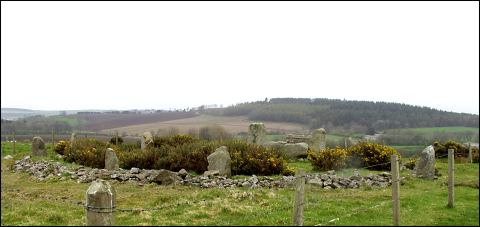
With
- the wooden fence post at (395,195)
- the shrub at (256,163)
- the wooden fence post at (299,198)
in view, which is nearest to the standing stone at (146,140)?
the shrub at (256,163)

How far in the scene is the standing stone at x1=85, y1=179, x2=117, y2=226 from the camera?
7.24 m

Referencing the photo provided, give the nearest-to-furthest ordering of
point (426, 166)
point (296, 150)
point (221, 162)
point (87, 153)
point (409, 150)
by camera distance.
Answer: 1. point (221, 162)
2. point (426, 166)
3. point (87, 153)
4. point (296, 150)
5. point (409, 150)

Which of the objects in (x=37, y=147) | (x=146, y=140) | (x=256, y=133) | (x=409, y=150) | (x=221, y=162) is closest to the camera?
(x=221, y=162)

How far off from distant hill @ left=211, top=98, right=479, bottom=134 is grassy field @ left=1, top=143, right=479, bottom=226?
8393 mm

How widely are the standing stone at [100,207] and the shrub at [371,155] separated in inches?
582

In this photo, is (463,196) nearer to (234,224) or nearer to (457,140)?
(234,224)

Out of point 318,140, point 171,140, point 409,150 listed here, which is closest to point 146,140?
point 171,140

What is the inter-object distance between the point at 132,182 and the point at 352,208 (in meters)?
8.27

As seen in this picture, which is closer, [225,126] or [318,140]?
[318,140]

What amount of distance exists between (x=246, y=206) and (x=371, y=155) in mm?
10831

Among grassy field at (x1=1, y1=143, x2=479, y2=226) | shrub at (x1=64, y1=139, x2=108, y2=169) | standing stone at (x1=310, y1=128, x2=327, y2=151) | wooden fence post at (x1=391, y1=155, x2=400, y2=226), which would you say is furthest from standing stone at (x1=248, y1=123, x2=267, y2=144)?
wooden fence post at (x1=391, y1=155, x2=400, y2=226)

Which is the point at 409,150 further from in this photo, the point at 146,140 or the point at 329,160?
the point at 146,140

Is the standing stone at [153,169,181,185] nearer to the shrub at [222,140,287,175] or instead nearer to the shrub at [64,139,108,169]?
the shrub at [222,140,287,175]

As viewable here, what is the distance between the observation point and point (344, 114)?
45.5 m
